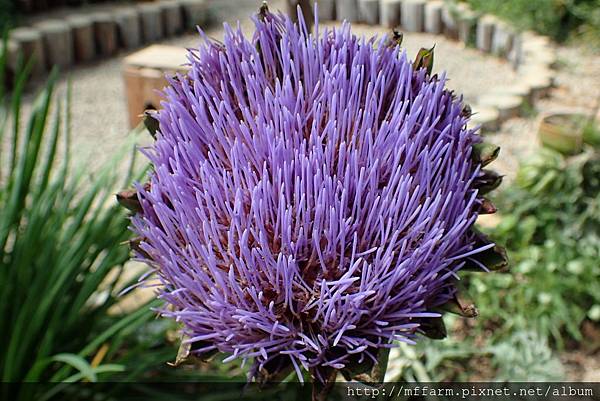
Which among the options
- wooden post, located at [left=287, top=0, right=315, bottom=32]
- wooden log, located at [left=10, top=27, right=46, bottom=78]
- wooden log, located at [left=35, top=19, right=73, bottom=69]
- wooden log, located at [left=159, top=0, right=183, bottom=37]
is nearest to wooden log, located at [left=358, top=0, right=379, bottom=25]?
wooden log, located at [left=159, top=0, right=183, bottom=37]

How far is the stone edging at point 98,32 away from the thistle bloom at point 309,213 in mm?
3252

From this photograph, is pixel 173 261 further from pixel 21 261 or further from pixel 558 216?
pixel 558 216

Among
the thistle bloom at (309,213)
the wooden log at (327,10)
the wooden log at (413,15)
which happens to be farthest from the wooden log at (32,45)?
the thistle bloom at (309,213)

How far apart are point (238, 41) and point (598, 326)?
130cm

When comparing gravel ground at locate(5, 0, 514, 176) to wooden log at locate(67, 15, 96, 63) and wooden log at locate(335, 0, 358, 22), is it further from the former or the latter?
wooden log at locate(335, 0, 358, 22)

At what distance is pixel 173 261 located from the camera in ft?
1.83

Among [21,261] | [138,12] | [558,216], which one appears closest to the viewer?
[21,261]

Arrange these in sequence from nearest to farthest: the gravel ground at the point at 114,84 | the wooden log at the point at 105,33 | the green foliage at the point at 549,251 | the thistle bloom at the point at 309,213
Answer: the thistle bloom at the point at 309,213 < the green foliage at the point at 549,251 < the gravel ground at the point at 114,84 < the wooden log at the point at 105,33

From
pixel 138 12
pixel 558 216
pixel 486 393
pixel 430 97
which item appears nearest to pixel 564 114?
pixel 558 216

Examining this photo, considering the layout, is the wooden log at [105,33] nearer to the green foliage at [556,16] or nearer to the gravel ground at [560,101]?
the green foliage at [556,16]

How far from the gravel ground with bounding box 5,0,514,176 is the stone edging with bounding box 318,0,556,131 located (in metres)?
0.08

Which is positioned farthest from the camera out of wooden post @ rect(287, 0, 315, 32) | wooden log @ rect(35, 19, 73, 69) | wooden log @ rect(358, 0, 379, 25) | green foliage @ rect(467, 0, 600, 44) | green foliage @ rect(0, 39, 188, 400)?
wooden log @ rect(358, 0, 379, 25)

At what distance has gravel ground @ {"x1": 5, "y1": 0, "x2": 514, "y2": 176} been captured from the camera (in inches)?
125

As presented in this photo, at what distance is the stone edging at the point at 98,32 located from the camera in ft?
12.4
